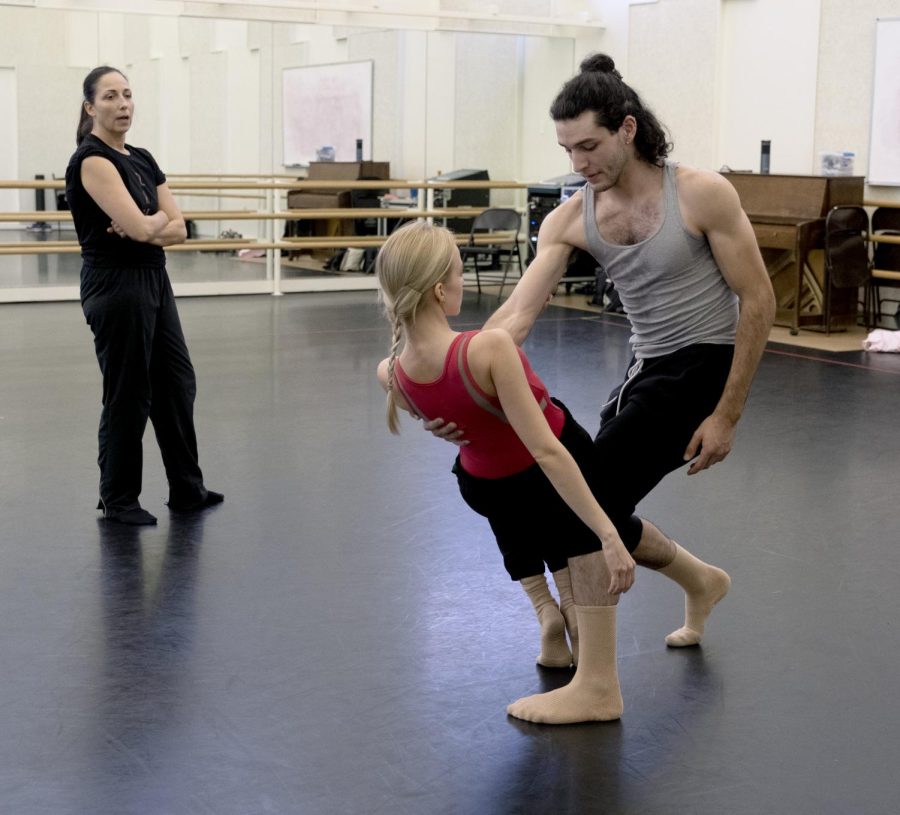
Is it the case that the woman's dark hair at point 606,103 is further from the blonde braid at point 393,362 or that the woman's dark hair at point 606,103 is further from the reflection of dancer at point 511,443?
the blonde braid at point 393,362

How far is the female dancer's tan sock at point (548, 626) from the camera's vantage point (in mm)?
3020

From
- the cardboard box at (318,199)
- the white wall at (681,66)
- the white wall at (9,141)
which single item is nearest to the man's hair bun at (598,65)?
the white wall at (681,66)

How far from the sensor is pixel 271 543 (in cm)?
408

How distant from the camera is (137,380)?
425cm

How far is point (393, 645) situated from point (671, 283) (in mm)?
1077

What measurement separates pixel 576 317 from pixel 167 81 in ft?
13.6

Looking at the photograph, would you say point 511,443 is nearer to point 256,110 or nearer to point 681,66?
point 681,66

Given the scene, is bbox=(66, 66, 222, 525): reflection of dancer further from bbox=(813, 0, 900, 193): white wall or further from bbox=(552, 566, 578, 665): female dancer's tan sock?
bbox=(813, 0, 900, 193): white wall

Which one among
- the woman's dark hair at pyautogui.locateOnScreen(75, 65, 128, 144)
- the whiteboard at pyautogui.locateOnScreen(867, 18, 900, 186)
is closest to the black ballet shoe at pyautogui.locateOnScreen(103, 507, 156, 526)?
the woman's dark hair at pyautogui.locateOnScreen(75, 65, 128, 144)

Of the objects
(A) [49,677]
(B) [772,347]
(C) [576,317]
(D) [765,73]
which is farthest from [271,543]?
(D) [765,73]

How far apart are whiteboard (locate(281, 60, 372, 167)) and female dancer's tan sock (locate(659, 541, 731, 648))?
394 inches

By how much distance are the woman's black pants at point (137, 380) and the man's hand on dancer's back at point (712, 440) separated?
2.00 m

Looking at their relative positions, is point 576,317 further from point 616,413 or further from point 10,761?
point 10,761

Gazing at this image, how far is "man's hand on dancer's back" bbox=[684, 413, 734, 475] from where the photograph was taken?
9.43ft
